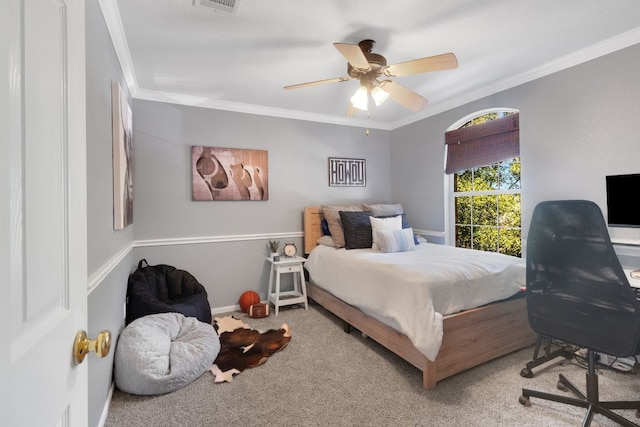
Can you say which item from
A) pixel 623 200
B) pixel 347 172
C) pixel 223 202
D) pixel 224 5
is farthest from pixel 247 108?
pixel 623 200

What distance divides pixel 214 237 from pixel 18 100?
3.11 metres

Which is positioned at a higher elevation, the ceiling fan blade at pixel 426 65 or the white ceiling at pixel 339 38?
the white ceiling at pixel 339 38

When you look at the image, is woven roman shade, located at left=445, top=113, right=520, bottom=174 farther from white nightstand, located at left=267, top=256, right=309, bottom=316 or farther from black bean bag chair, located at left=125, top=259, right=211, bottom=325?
black bean bag chair, located at left=125, top=259, right=211, bottom=325

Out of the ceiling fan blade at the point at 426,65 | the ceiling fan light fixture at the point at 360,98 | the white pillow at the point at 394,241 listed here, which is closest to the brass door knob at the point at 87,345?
the ceiling fan blade at the point at 426,65

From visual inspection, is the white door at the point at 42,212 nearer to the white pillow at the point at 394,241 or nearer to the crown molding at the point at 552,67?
the white pillow at the point at 394,241

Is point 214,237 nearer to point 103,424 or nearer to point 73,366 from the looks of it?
point 103,424

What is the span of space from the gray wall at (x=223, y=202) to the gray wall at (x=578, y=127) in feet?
6.55

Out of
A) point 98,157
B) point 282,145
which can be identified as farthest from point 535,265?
point 282,145

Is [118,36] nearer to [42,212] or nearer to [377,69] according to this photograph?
[377,69]

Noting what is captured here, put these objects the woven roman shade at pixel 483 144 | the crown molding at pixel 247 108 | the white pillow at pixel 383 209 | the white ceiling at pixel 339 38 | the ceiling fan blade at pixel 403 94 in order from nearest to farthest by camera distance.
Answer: the white ceiling at pixel 339 38 < the ceiling fan blade at pixel 403 94 < the woven roman shade at pixel 483 144 < the crown molding at pixel 247 108 < the white pillow at pixel 383 209

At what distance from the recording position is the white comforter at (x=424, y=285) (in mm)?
1943

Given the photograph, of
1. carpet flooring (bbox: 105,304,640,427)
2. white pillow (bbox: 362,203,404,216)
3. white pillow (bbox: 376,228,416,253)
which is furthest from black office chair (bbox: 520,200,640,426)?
white pillow (bbox: 362,203,404,216)

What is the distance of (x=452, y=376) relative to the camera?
6.88ft

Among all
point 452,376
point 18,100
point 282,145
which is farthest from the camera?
point 282,145
